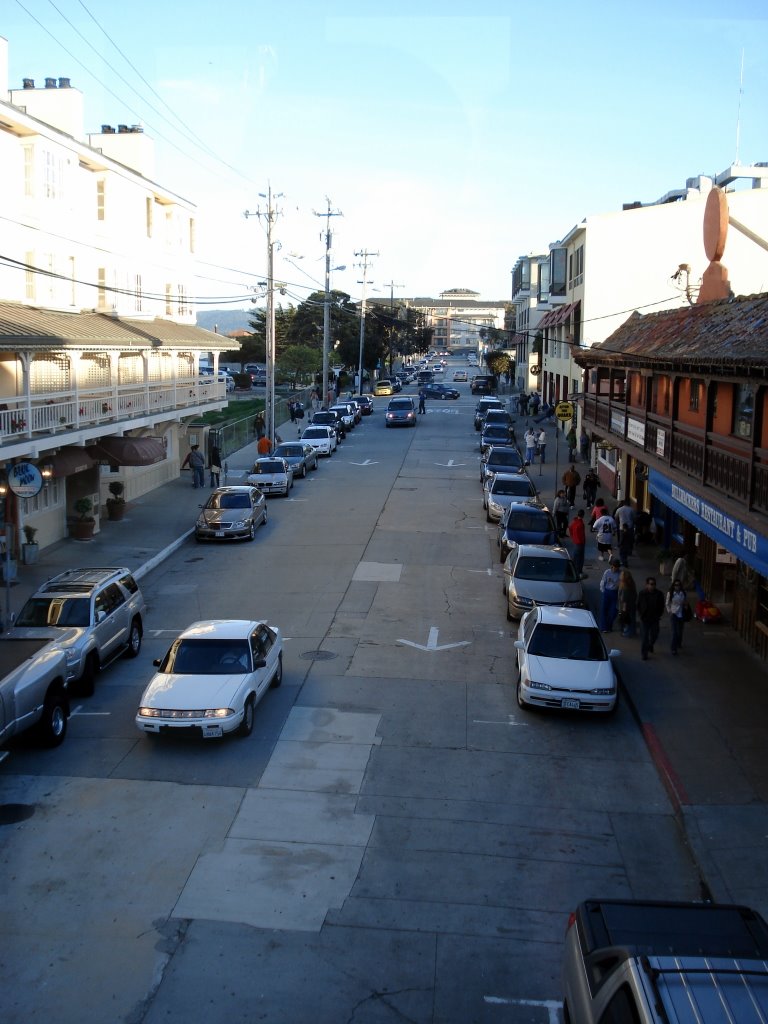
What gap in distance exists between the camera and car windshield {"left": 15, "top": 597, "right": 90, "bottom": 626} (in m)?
15.6

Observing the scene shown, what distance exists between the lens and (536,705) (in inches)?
575

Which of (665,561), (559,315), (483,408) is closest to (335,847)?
(665,561)

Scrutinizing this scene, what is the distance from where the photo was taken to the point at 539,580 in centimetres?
2003

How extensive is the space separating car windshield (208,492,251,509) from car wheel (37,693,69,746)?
49.1ft

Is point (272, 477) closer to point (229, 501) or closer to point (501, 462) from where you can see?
point (229, 501)

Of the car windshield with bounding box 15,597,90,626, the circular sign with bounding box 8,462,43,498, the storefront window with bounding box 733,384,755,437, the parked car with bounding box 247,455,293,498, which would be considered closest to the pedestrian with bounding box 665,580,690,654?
the storefront window with bounding box 733,384,755,437

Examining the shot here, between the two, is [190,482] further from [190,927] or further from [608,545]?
[190,927]

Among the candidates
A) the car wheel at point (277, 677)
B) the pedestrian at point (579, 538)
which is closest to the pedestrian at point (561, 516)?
the pedestrian at point (579, 538)

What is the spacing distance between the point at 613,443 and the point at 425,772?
52.6 ft

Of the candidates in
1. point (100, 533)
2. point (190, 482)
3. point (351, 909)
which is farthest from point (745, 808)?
point (190, 482)

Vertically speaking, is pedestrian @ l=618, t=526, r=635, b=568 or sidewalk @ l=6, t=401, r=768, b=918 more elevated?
pedestrian @ l=618, t=526, r=635, b=568

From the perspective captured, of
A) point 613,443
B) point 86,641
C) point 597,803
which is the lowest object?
point 597,803

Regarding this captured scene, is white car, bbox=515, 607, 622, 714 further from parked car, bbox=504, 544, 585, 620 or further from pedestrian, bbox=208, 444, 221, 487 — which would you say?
pedestrian, bbox=208, 444, 221, 487

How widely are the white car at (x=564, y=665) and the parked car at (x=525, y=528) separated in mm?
7824
